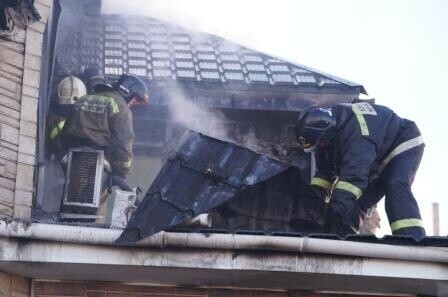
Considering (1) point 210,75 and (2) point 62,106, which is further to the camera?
(1) point 210,75

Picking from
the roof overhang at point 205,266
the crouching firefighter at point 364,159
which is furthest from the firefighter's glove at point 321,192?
the roof overhang at point 205,266

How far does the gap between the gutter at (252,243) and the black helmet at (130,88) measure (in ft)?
12.4

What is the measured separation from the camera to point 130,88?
32.0 ft

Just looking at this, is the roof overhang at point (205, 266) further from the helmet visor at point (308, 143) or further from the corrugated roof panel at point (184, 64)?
the corrugated roof panel at point (184, 64)

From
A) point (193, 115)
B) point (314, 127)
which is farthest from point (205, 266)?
point (193, 115)

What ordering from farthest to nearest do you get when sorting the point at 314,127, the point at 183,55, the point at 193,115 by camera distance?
1. the point at 183,55
2. the point at 193,115
3. the point at 314,127

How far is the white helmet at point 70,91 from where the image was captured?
10.2 m

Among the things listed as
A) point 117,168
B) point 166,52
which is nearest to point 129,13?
point 166,52

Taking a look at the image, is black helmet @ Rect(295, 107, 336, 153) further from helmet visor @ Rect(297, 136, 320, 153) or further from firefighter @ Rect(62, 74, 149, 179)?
firefighter @ Rect(62, 74, 149, 179)

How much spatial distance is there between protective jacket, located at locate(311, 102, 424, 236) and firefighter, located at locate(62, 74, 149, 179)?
1.96 metres

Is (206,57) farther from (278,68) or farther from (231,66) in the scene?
(278,68)

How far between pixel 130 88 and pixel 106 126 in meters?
0.61

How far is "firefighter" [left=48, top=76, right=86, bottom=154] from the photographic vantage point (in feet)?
31.6

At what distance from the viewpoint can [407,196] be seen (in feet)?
25.6
